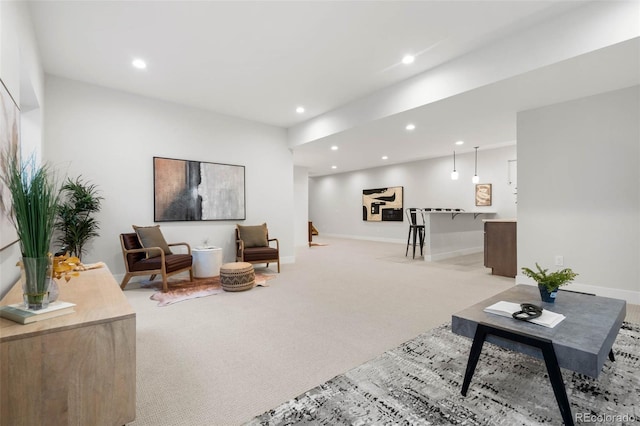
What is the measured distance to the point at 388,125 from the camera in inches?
190

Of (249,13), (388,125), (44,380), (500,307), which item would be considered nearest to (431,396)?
(500,307)

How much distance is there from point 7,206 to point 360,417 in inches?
91.2

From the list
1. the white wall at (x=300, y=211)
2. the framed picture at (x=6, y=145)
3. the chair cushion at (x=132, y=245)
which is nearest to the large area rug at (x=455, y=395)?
the framed picture at (x=6, y=145)

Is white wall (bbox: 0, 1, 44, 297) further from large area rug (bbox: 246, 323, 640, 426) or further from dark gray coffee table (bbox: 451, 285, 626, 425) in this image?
dark gray coffee table (bbox: 451, 285, 626, 425)

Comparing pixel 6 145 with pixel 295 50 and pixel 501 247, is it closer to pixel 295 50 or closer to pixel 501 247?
pixel 295 50

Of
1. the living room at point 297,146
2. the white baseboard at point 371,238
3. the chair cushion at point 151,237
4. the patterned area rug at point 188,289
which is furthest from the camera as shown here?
the white baseboard at point 371,238

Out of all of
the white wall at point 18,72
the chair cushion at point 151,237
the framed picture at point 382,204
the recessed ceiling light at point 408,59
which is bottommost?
the chair cushion at point 151,237

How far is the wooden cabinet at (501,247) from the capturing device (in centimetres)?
483

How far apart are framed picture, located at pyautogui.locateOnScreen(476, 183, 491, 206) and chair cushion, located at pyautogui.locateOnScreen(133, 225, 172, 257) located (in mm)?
7459

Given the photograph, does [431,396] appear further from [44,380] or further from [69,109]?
[69,109]

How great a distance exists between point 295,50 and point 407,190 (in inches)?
274

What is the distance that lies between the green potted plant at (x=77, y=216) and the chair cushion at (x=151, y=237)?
0.56 meters

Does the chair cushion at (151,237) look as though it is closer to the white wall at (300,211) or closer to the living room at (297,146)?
the living room at (297,146)

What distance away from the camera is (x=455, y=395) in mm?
1736
